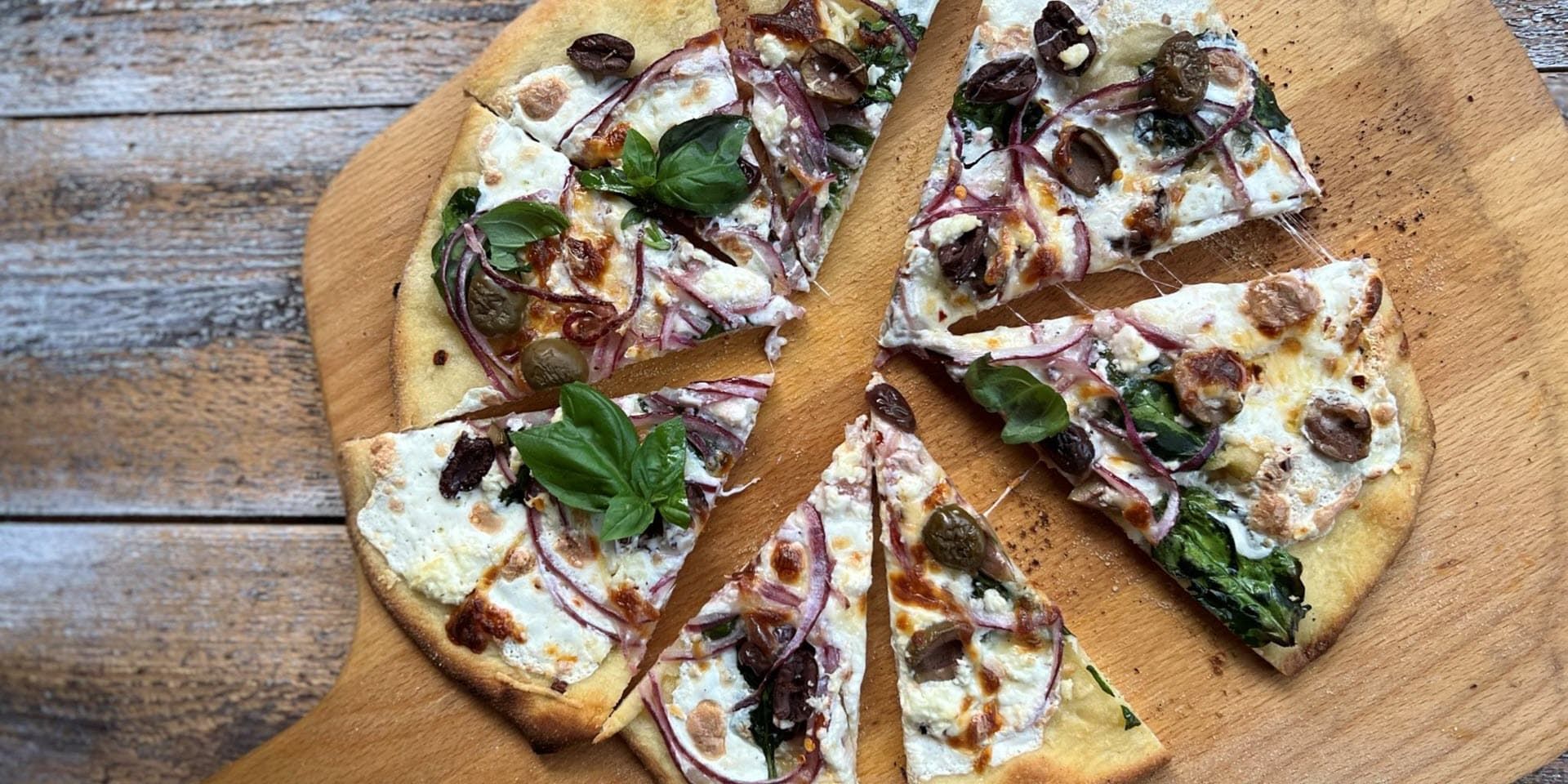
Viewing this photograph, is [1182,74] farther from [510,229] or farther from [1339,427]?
[510,229]

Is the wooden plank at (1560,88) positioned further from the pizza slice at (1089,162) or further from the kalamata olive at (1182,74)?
the kalamata olive at (1182,74)

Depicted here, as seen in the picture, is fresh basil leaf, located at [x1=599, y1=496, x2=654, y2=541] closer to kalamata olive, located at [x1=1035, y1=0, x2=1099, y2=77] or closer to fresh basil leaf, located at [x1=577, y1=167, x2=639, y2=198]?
fresh basil leaf, located at [x1=577, y1=167, x2=639, y2=198]

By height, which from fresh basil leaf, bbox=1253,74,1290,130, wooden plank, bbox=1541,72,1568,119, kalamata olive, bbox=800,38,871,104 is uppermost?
wooden plank, bbox=1541,72,1568,119

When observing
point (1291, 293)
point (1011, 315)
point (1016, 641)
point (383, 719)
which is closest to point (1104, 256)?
point (1011, 315)

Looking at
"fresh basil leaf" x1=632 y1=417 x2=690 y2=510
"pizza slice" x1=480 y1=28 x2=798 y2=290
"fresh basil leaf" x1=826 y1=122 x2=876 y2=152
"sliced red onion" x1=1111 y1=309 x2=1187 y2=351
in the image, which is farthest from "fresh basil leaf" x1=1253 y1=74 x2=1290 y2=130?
"fresh basil leaf" x1=632 y1=417 x2=690 y2=510

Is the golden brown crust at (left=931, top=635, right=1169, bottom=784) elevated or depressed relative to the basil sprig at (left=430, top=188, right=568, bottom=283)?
depressed

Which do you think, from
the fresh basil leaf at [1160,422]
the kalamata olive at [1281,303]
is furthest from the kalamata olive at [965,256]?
the kalamata olive at [1281,303]

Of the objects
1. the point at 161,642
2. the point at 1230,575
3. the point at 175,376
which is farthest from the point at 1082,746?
the point at 175,376
